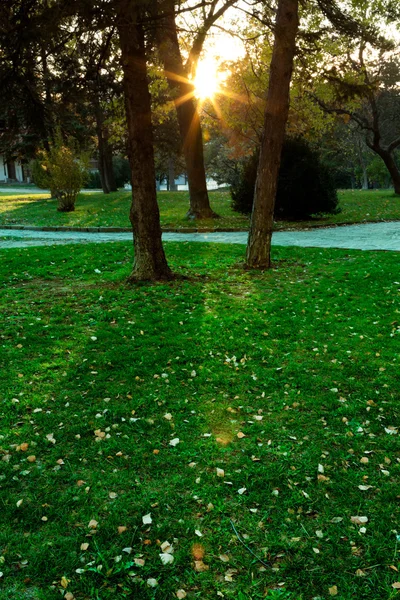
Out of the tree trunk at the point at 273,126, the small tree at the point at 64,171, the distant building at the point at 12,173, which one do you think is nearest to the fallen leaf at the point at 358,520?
the tree trunk at the point at 273,126

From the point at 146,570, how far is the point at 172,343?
3.36 metres

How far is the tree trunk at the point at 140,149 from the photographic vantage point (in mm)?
7551

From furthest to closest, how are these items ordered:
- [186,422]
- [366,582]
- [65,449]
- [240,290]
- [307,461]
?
[240,290], [186,422], [65,449], [307,461], [366,582]

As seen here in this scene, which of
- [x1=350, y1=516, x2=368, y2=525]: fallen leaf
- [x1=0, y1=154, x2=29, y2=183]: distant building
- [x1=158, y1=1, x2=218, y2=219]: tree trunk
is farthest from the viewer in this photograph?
[x1=0, y1=154, x2=29, y2=183]: distant building

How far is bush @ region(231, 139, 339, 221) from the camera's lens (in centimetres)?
1730

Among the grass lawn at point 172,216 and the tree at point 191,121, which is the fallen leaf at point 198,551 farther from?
the tree at point 191,121

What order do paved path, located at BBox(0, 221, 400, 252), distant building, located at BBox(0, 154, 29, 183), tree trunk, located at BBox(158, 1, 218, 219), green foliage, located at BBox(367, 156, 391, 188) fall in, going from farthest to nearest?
distant building, located at BBox(0, 154, 29, 183) < green foliage, located at BBox(367, 156, 391, 188) < tree trunk, located at BBox(158, 1, 218, 219) < paved path, located at BBox(0, 221, 400, 252)

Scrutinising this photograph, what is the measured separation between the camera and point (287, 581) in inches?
98.8

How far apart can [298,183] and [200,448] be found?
14886 mm

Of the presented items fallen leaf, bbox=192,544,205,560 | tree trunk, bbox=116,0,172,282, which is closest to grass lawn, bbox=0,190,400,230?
tree trunk, bbox=116,0,172,282

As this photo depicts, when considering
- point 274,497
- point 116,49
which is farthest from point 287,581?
point 116,49

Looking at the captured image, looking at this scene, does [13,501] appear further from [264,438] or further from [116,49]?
[116,49]

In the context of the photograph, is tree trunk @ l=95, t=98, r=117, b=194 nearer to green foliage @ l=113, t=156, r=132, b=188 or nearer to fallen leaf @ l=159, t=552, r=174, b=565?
green foliage @ l=113, t=156, r=132, b=188

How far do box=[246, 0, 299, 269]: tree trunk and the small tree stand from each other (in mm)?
15019
